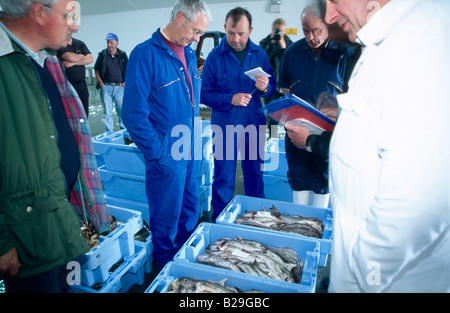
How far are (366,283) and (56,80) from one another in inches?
72.3

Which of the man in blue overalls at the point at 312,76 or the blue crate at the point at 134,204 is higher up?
the man in blue overalls at the point at 312,76

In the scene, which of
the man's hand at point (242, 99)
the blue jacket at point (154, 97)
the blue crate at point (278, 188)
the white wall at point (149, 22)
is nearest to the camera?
the blue jacket at point (154, 97)

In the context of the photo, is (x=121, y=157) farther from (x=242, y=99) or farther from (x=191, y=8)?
(x=191, y=8)

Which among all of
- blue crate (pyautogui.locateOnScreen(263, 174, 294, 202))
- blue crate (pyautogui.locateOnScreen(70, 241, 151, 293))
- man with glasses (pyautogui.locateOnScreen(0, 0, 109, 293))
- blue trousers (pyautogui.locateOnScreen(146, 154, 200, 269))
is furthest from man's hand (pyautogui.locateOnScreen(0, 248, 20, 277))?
blue crate (pyautogui.locateOnScreen(263, 174, 294, 202))

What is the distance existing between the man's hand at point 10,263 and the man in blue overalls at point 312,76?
7.38 ft

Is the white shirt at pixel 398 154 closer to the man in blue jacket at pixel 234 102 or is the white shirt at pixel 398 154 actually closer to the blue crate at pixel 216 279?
the blue crate at pixel 216 279

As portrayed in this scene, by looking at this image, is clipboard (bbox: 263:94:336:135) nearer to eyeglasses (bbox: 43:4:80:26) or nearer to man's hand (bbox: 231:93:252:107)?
man's hand (bbox: 231:93:252:107)

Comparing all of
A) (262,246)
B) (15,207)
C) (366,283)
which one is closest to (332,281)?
(366,283)

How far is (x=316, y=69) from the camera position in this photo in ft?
8.10

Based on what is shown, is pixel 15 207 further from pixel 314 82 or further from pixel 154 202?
pixel 314 82

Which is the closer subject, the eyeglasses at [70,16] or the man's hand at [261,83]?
the eyeglasses at [70,16]

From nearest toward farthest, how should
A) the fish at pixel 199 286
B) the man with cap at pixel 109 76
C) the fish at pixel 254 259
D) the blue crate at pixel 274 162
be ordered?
the fish at pixel 199 286, the fish at pixel 254 259, the blue crate at pixel 274 162, the man with cap at pixel 109 76

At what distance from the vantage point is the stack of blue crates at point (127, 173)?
3.02 meters

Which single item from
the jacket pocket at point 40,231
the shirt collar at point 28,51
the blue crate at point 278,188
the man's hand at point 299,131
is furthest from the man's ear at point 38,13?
the blue crate at point 278,188
